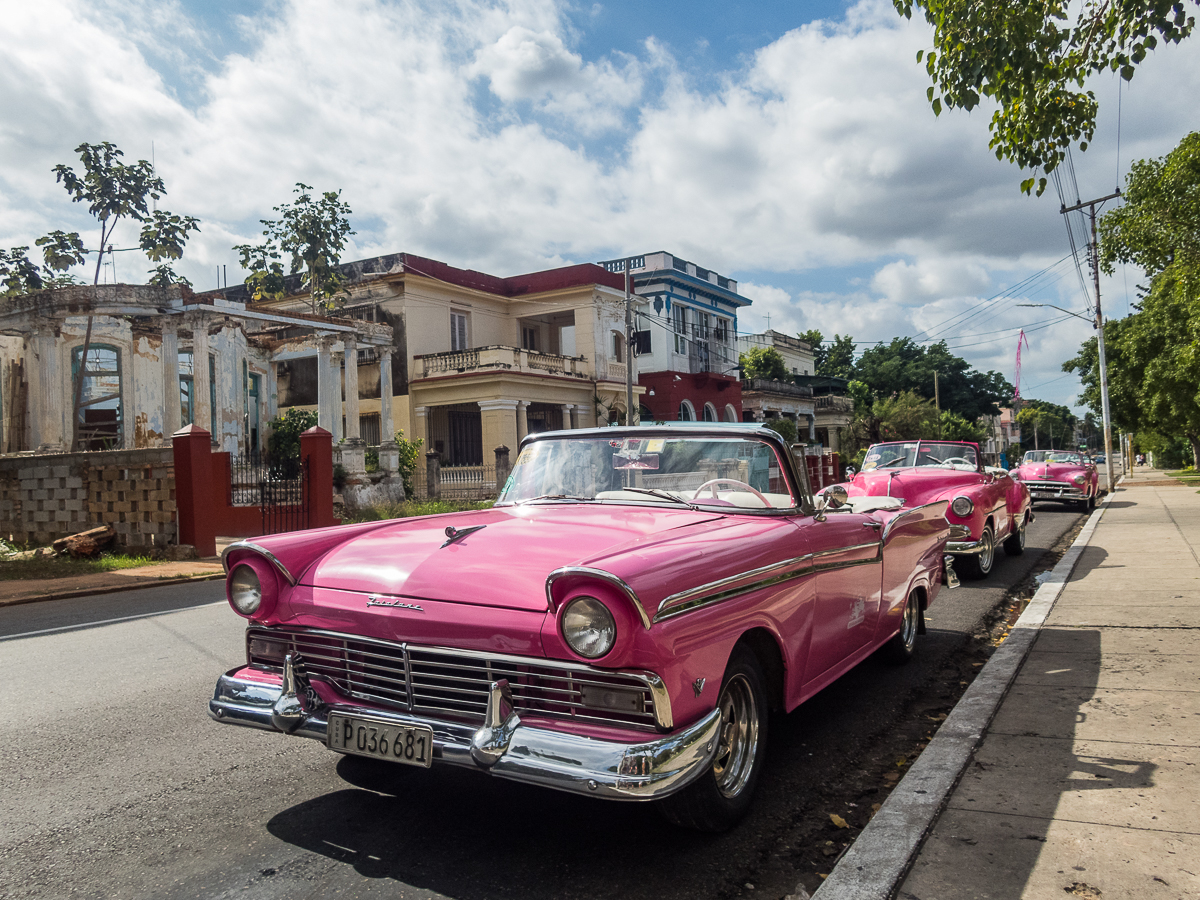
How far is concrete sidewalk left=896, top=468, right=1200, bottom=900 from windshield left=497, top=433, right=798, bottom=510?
4.82 feet

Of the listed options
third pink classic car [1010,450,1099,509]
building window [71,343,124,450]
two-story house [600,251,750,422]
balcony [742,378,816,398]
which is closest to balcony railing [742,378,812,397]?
balcony [742,378,816,398]

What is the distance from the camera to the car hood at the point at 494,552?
297 cm

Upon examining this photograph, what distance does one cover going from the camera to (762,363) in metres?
47.0

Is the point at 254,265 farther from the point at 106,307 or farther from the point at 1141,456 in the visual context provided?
the point at 1141,456

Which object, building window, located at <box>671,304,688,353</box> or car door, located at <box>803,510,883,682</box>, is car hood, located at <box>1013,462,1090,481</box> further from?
building window, located at <box>671,304,688,353</box>

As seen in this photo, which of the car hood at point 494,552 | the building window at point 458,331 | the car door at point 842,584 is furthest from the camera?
the building window at point 458,331

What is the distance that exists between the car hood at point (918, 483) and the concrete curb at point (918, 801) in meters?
4.23

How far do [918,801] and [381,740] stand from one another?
2.00 metres

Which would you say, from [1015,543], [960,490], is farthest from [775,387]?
[960,490]

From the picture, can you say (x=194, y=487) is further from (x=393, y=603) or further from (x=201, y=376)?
(x=393, y=603)

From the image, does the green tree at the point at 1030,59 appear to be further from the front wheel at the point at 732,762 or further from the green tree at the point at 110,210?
the green tree at the point at 110,210

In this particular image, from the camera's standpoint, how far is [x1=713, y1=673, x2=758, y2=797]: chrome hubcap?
3176mm

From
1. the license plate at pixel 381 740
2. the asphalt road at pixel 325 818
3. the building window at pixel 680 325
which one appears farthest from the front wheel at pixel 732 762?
the building window at pixel 680 325

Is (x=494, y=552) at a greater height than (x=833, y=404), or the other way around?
(x=833, y=404)
